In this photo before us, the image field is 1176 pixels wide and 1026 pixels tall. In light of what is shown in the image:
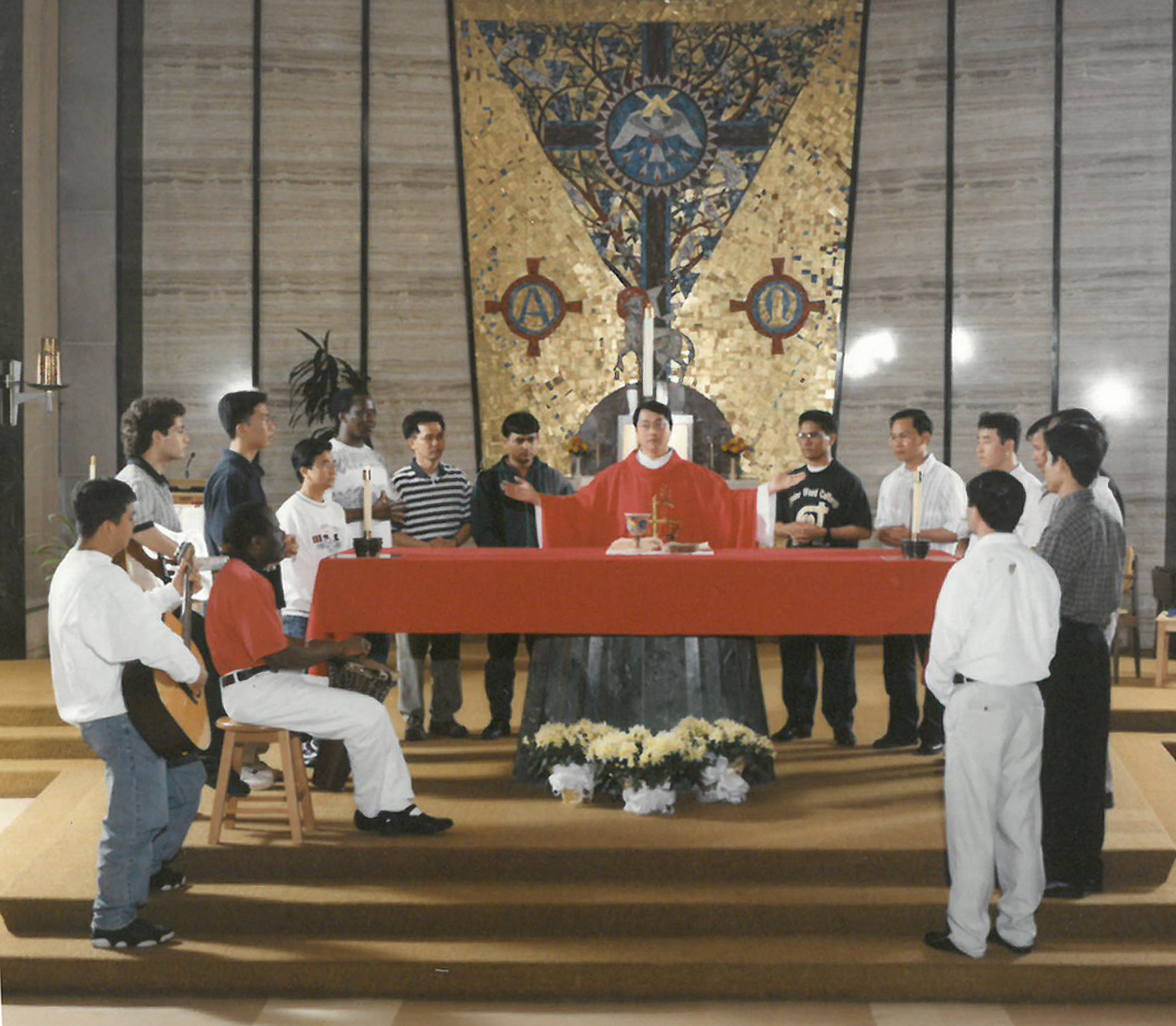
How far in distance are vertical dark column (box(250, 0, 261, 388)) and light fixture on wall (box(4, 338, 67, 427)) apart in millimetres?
1541

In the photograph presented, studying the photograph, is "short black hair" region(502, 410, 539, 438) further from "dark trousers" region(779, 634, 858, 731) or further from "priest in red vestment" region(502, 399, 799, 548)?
"dark trousers" region(779, 634, 858, 731)

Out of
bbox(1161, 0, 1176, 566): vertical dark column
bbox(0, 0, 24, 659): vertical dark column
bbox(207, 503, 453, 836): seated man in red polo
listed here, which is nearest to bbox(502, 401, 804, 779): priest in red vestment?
bbox(207, 503, 453, 836): seated man in red polo

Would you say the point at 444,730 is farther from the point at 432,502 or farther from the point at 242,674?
the point at 242,674

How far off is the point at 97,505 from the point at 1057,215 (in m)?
7.41

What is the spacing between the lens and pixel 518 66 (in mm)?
9500

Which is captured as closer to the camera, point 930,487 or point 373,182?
point 930,487

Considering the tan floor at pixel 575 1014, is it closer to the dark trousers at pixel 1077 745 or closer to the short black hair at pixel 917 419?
the dark trousers at pixel 1077 745

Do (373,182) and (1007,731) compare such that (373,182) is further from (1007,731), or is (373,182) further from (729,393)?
(1007,731)

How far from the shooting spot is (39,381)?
25.5 feet

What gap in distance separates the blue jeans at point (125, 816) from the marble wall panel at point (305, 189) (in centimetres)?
542

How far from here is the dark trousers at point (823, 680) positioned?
20.2 feet

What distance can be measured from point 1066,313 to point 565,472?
3.74 m

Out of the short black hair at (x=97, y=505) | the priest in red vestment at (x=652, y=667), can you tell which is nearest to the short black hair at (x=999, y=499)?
the priest in red vestment at (x=652, y=667)

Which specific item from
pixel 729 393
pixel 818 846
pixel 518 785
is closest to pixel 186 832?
pixel 518 785
